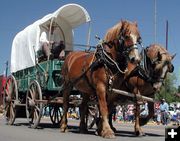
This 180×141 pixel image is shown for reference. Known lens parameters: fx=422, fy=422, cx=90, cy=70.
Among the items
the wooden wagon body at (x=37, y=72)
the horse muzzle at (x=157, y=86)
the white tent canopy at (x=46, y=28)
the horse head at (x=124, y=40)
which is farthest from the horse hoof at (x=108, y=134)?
the white tent canopy at (x=46, y=28)

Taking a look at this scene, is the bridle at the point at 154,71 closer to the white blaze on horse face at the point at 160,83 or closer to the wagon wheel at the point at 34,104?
the white blaze on horse face at the point at 160,83

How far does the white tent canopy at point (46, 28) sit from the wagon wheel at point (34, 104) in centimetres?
113

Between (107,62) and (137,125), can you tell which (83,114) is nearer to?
(137,125)

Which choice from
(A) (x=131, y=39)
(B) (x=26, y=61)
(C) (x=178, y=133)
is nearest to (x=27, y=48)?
(B) (x=26, y=61)

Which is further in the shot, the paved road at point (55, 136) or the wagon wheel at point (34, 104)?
the wagon wheel at point (34, 104)

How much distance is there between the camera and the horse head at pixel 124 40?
8.37 m

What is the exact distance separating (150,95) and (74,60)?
207cm

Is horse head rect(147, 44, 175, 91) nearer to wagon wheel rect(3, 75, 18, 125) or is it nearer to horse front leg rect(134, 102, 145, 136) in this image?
horse front leg rect(134, 102, 145, 136)

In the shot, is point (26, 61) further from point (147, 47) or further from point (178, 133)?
point (178, 133)

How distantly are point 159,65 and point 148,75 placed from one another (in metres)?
0.34

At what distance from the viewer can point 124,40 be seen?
8.70 m

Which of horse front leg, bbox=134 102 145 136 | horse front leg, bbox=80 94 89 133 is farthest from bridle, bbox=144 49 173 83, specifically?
horse front leg, bbox=80 94 89 133

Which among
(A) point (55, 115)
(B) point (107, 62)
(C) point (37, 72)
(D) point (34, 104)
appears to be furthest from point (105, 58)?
(A) point (55, 115)

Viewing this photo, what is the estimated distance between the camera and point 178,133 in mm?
3262
